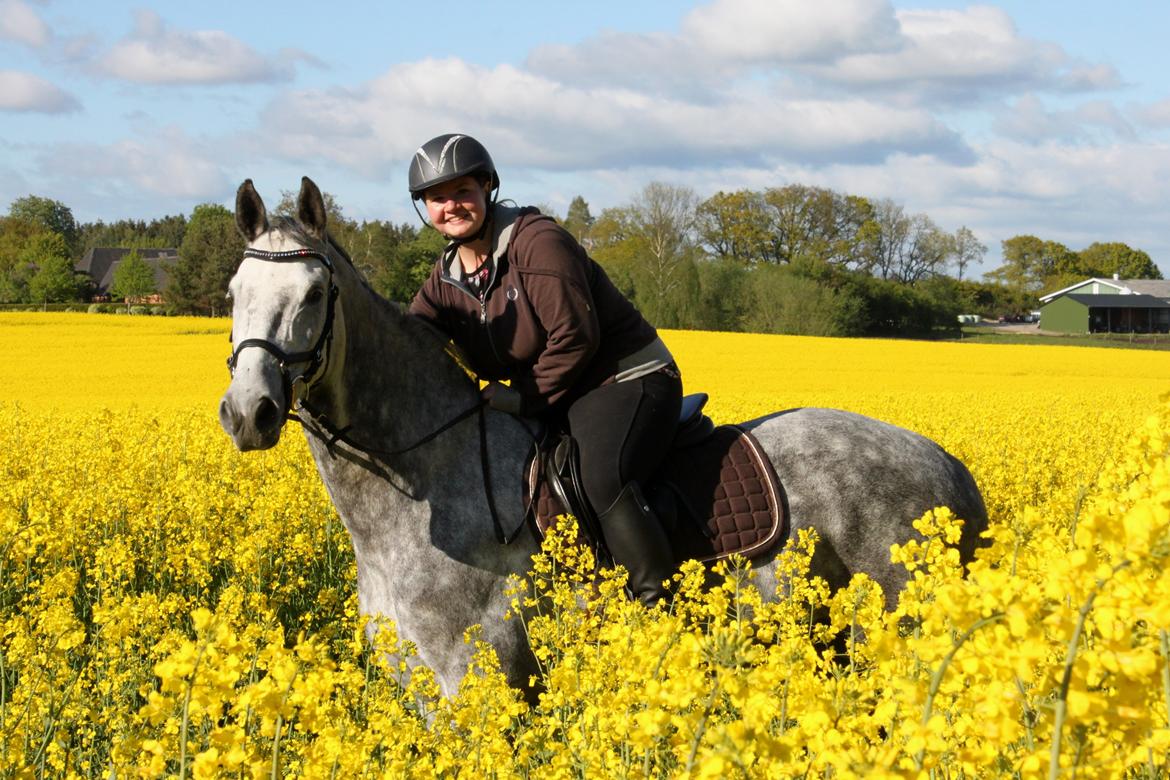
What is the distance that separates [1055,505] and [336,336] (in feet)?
10.7

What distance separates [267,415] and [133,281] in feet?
205

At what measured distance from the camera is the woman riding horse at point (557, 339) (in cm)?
460

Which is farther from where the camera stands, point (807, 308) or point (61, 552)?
point (807, 308)

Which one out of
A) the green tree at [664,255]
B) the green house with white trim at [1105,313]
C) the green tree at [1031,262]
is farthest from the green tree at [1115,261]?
the green tree at [664,255]

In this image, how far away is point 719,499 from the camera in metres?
4.89

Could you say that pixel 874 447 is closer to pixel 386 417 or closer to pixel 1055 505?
pixel 1055 505

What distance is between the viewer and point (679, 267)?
174 feet

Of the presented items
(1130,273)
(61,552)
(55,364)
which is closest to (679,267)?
(55,364)

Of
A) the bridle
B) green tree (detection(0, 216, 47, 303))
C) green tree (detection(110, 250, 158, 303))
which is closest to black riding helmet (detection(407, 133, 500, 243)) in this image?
the bridle

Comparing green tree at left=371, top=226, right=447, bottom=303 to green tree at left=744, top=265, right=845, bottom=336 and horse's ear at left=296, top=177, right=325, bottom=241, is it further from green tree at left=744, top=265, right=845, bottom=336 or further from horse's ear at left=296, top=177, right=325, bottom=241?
horse's ear at left=296, top=177, right=325, bottom=241

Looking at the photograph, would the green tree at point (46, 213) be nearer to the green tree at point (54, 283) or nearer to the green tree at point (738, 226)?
the green tree at point (54, 283)

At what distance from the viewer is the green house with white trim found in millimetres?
72875

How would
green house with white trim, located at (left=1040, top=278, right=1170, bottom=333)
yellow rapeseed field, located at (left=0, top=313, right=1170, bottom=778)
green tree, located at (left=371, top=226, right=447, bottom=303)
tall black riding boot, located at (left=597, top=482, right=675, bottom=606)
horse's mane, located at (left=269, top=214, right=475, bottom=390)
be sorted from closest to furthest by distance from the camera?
1. yellow rapeseed field, located at (left=0, top=313, right=1170, bottom=778)
2. horse's mane, located at (left=269, top=214, right=475, bottom=390)
3. tall black riding boot, located at (left=597, top=482, right=675, bottom=606)
4. green tree, located at (left=371, top=226, right=447, bottom=303)
5. green house with white trim, located at (left=1040, top=278, right=1170, bottom=333)

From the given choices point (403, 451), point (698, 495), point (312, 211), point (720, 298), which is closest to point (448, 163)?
point (312, 211)
